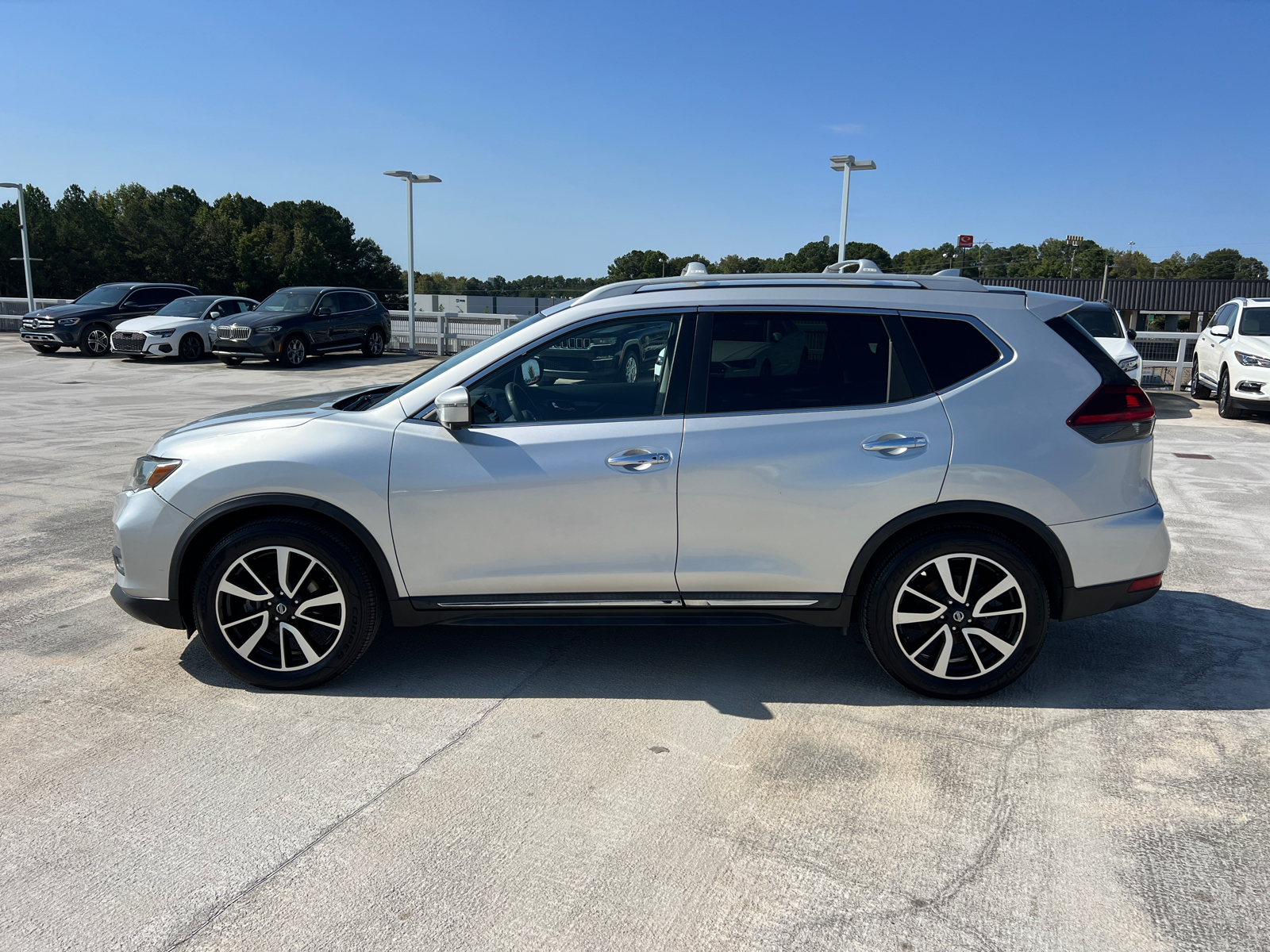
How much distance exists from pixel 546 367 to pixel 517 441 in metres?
0.37

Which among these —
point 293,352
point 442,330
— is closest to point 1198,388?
point 442,330

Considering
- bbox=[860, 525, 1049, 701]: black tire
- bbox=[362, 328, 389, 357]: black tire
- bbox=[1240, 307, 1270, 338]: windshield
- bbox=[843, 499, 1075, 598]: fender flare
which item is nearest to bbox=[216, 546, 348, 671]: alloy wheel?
bbox=[843, 499, 1075, 598]: fender flare

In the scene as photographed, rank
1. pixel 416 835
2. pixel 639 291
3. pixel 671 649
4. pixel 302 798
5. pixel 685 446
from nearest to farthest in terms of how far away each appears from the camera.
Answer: pixel 416 835
pixel 302 798
pixel 685 446
pixel 639 291
pixel 671 649

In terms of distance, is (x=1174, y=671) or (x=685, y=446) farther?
(x=1174, y=671)

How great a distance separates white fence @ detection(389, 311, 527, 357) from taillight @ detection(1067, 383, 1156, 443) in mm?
23210

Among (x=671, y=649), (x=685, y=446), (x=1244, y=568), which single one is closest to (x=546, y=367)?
(x=685, y=446)

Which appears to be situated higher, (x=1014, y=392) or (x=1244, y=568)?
(x=1014, y=392)

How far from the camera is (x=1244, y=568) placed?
6.21 m

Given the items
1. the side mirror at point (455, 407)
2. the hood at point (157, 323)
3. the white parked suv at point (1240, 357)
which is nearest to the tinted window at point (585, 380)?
the side mirror at point (455, 407)

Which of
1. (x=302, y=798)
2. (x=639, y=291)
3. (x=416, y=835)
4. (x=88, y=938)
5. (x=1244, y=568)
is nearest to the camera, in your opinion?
(x=88, y=938)

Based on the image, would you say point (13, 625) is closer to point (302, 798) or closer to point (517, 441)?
point (302, 798)

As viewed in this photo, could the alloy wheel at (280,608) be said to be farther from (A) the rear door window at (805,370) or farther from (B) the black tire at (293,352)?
(B) the black tire at (293,352)

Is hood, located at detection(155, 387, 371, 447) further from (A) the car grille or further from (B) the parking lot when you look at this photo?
(A) the car grille

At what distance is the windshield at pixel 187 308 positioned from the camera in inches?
931
